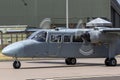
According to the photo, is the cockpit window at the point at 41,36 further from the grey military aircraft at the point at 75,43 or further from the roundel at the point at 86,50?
the roundel at the point at 86,50

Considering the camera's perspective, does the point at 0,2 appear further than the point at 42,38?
Yes

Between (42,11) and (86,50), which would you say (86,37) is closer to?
(86,50)

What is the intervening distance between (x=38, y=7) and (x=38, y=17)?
178cm

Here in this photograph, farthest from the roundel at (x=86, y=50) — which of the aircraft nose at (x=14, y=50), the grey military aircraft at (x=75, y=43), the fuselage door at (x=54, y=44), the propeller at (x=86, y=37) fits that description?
the aircraft nose at (x=14, y=50)

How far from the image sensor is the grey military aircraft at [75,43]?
86.6ft

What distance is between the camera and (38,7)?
73.8 metres

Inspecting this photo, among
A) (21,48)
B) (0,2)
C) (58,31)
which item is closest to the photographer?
(21,48)

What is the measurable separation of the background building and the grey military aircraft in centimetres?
4442

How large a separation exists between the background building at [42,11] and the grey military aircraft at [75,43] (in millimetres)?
44417

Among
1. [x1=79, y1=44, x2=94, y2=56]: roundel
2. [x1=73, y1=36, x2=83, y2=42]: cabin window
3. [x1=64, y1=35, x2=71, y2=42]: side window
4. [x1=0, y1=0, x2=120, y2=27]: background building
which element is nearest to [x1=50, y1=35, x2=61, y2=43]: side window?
[x1=64, y1=35, x2=71, y2=42]: side window

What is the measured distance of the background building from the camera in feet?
240

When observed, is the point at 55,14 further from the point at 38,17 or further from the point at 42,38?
the point at 42,38

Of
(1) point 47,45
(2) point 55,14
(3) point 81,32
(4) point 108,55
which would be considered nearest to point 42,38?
(1) point 47,45

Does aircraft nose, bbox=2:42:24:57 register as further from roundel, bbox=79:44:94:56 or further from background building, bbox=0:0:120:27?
background building, bbox=0:0:120:27
